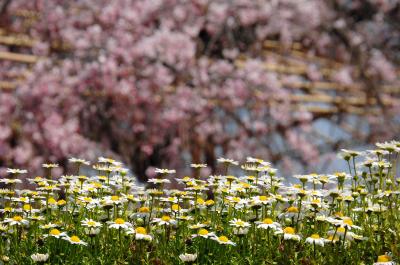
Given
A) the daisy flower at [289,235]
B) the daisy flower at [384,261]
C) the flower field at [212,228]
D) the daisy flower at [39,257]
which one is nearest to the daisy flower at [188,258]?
the flower field at [212,228]

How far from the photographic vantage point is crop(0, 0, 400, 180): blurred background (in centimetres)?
778

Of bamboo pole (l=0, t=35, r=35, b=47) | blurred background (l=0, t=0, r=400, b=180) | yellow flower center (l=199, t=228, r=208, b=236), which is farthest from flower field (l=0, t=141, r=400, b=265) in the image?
bamboo pole (l=0, t=35, r=35, b=47)

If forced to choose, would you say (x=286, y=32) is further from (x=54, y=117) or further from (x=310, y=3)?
(x=54, y=117)

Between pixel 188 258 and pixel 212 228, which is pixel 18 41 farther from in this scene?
pixel 188 258

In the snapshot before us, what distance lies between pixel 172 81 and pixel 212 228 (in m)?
5.15

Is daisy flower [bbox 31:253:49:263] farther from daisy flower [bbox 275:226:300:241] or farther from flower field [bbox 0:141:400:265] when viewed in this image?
daisy flower [bbox 275:226:300:241]

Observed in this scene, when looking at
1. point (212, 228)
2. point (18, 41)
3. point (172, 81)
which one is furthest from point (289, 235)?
point (18, 41)

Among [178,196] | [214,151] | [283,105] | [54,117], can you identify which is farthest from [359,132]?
[178,196]

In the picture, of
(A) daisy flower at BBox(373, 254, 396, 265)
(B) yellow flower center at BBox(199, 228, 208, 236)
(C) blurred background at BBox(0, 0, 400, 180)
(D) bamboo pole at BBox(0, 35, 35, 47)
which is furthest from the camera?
(D) bamboo pole at BBox(0, 35, 35, 47)

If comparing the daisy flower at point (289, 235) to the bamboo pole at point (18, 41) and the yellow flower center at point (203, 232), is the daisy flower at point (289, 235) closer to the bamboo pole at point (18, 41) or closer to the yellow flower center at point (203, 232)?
the yellow flower center at point (203, 232)

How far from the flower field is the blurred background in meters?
4.26

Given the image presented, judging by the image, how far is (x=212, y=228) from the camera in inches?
129

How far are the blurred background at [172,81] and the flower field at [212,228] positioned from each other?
4259mm

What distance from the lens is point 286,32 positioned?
31.4ft
